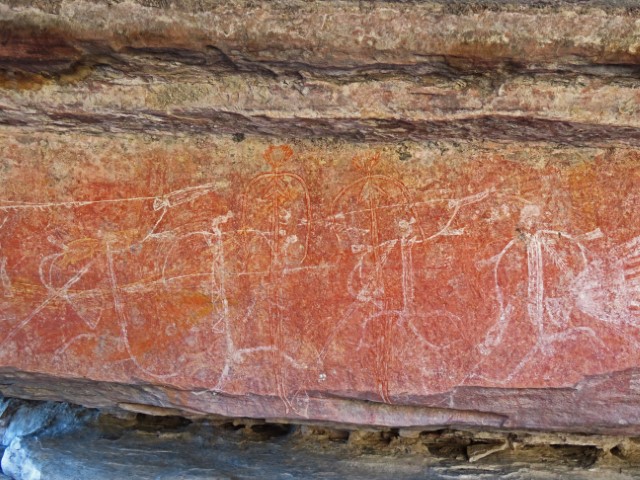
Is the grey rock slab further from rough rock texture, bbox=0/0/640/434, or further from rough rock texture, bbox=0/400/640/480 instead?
rough rock texture, bbox=0/0/640/434

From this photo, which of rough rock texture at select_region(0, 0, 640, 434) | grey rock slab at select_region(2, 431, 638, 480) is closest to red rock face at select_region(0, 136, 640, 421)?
rough rock texture at select_region(0, 0, 640, 434)

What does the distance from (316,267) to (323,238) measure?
12cm

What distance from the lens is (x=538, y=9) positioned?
218 cm

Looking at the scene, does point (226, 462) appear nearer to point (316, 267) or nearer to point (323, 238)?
point (316, 267)

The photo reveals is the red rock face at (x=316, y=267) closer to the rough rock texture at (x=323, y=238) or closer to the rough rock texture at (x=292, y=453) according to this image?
the rough rock texture at (x=323, y=238)

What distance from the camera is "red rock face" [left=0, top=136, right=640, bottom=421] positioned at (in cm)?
272

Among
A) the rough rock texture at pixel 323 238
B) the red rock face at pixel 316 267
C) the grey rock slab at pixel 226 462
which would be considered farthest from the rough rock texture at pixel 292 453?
the red rock face at pixel 316 267

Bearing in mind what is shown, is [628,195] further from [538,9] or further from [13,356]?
[13,356]

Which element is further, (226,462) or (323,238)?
(226,462)

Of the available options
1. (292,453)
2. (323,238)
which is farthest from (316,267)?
(292,453)

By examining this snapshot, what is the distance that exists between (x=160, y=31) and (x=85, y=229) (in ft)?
3.25

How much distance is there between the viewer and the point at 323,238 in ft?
9.27

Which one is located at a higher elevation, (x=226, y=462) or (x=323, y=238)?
(x=323, y=238)

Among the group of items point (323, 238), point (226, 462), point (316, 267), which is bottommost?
point (226, 462)
